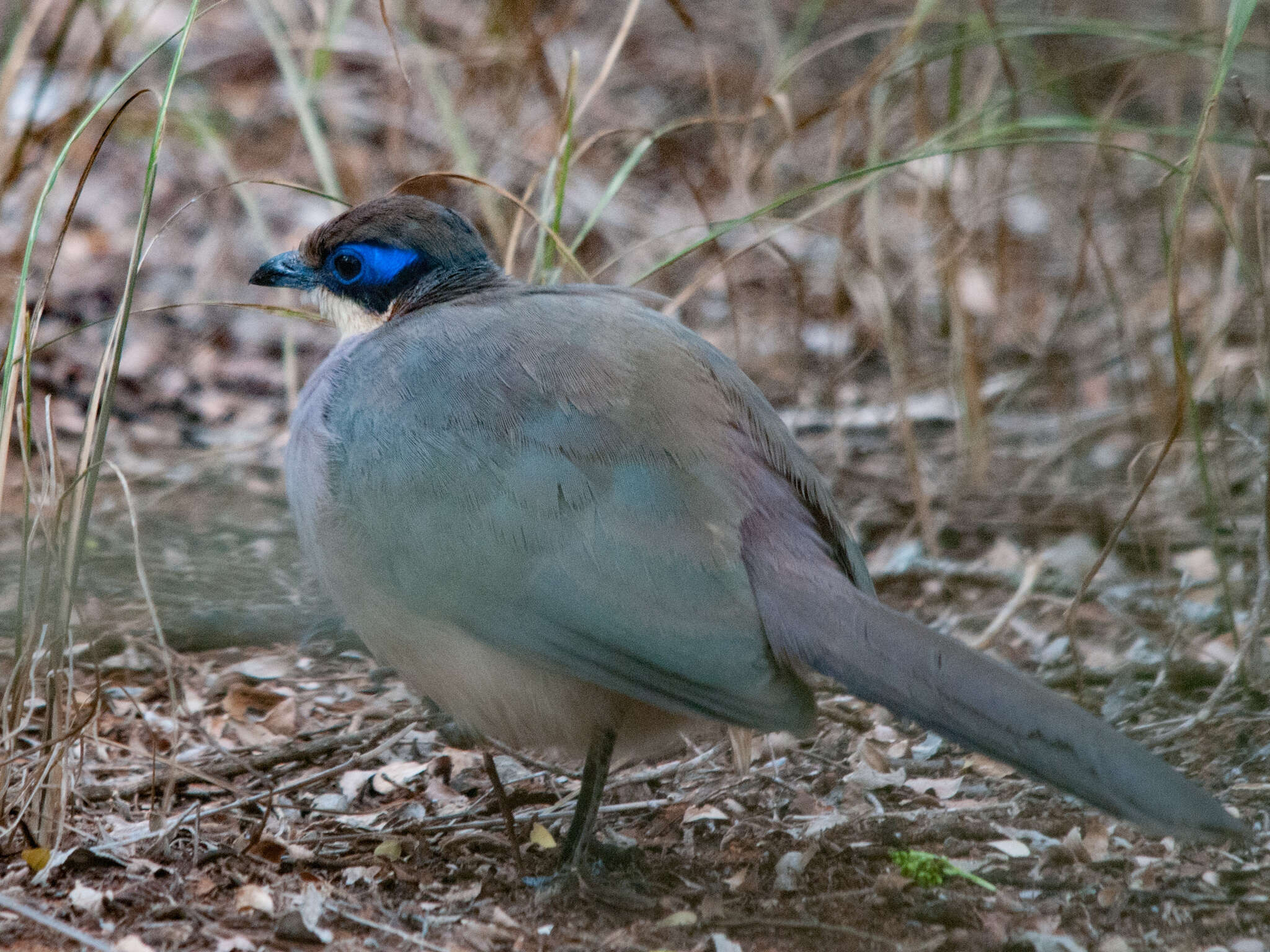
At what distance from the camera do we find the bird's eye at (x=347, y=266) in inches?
137

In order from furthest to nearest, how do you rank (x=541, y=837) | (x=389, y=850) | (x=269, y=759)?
1. (x=269, y=759)
2. (x=541, y=837)
3. (x=389, y=850)

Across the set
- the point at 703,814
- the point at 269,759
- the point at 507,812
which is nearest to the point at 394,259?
the point at 269,759

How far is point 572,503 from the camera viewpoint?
2.75m

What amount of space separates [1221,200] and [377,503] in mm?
2218

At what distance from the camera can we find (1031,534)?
472 centimetres

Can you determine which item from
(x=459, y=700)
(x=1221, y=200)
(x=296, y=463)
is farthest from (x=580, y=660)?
(x=1221, y=200)

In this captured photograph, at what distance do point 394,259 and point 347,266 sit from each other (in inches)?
5.0

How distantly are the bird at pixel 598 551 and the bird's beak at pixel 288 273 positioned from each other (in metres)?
0.41

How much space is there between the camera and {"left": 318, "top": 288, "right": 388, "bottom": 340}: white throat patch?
11.6 feet

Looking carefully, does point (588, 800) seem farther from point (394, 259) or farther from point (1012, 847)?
point (394, 259)

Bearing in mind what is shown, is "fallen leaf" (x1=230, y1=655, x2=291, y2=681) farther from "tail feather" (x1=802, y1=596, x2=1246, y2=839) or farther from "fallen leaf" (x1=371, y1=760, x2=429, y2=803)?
"tail feather" (x1=802, y1=596, x2=1246, y2=839)

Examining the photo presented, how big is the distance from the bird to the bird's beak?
1.35ft

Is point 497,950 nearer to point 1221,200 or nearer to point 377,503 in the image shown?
point 377,503

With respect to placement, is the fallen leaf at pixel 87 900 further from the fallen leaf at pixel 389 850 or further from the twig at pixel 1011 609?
the twig at pixel 1011 609
